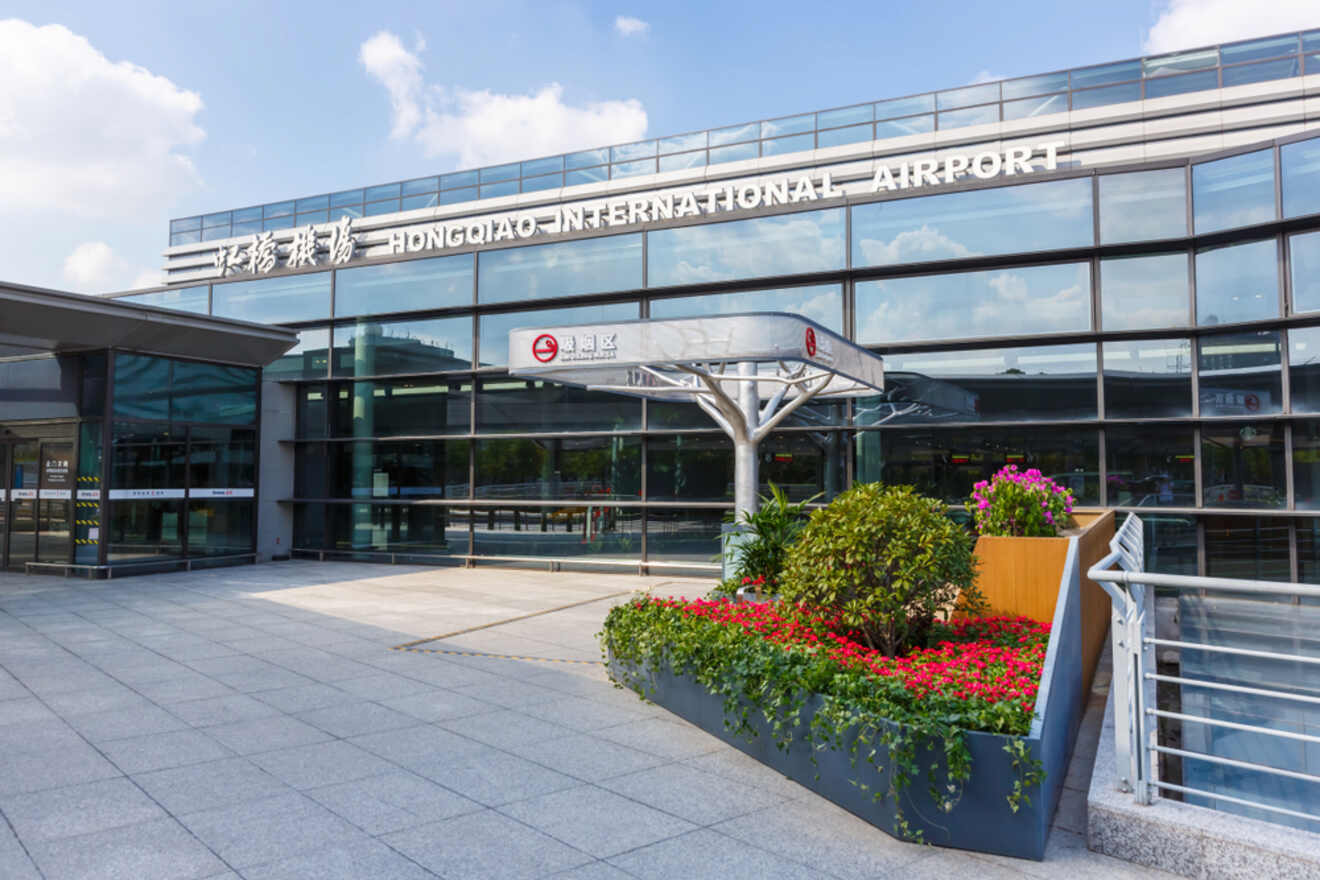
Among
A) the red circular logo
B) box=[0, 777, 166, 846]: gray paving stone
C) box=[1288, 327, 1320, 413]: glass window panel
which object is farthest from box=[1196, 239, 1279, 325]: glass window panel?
box=[0, 777, 166, 846]: gray paving stone

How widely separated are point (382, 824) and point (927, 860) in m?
3.10

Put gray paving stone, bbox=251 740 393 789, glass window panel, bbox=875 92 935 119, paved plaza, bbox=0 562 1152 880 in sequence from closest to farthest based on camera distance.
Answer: paved plaza, bbox=0 562 1152 880 → gray paving stone, bbox=251 740 393 789 → glass window panel, bbox=875 92 935 119

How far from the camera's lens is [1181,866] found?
14.6 feet

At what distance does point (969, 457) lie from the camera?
1476 centimetres

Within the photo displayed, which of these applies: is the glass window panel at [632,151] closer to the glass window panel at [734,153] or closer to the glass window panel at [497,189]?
the glass window panel at [734,153]

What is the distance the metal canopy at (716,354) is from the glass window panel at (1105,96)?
97.2 feet

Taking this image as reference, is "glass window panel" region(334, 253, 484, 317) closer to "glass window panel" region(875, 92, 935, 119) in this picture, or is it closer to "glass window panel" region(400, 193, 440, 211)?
"glass window panel" region(875, 92, 935, 119)

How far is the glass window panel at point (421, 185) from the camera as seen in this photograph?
45875 mm

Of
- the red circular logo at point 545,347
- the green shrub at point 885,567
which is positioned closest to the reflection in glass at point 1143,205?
the green shrub at point 885,567

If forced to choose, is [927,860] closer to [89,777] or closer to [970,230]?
[89,777]

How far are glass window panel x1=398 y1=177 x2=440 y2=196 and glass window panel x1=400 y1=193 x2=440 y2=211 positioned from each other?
0.24 meters

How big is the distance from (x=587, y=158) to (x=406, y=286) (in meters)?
24.2

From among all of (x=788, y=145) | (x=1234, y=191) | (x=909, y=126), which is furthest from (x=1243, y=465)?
(x=788, y=145)

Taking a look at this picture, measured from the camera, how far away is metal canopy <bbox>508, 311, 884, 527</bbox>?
8859mm
